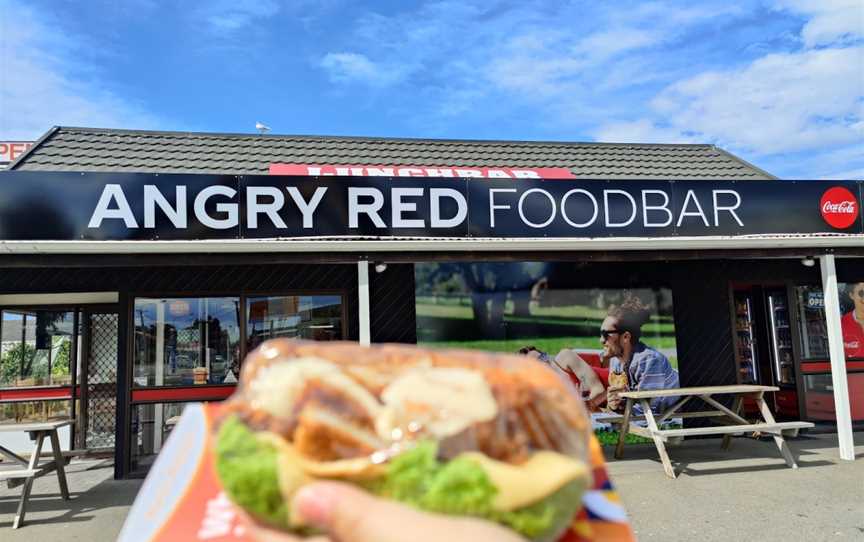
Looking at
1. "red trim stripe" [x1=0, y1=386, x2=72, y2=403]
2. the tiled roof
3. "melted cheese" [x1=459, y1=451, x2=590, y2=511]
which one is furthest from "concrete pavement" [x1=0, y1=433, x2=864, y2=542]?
the tiled roof

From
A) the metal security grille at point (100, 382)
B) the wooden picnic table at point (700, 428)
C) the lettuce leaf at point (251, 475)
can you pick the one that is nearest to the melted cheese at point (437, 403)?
the lettuce leaf at point (251, 475)

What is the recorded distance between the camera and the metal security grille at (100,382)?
27.9 ft

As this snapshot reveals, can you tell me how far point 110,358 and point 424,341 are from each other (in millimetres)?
4546

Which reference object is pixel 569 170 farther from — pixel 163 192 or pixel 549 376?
pixel 549 376

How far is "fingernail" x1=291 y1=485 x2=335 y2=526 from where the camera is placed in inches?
→ 54.2

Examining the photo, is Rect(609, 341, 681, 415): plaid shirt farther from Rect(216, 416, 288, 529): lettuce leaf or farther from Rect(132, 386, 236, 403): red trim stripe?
Rect(216, 416, 288, 529): lettuce leaf

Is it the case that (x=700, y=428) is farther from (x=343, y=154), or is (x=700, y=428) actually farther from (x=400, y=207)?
(x=343, y=154)

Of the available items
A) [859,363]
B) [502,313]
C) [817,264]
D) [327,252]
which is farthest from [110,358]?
[859,363]

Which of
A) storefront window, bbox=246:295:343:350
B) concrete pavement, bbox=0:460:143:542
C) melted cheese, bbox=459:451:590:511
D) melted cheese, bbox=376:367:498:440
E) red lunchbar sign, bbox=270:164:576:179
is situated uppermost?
red lunchbar sign, bbox=270:164:576:179

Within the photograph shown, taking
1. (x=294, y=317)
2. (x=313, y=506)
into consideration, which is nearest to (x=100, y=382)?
(x=294, y=317)

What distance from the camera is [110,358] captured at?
8.66m

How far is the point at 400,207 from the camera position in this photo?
6.23m

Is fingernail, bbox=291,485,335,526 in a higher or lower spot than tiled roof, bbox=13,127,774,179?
lower

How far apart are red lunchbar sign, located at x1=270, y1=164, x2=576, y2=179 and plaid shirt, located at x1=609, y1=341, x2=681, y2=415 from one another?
313 cm
